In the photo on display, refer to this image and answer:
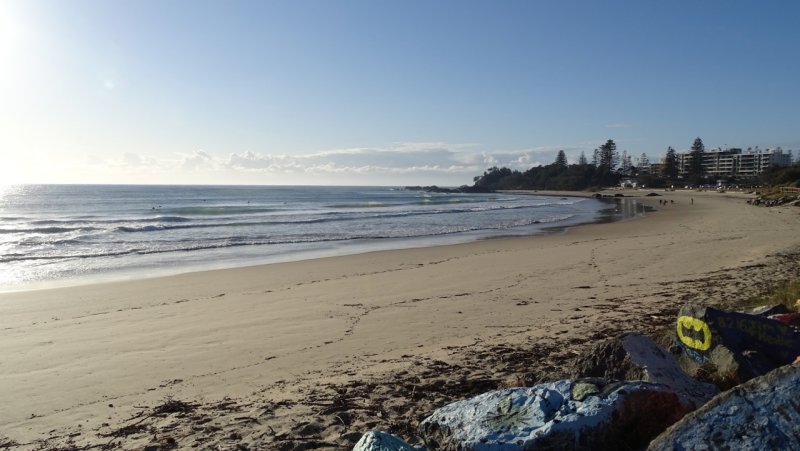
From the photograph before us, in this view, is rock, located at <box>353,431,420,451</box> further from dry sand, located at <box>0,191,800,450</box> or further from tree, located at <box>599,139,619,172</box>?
tree, located at <box>599,139,619,172</box>

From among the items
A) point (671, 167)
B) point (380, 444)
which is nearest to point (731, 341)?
point (380, 444)

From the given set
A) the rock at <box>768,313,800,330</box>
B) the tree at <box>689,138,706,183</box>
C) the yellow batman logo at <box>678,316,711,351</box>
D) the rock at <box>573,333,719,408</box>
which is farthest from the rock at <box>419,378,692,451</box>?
the tree at <box>689,138,706,183</box>

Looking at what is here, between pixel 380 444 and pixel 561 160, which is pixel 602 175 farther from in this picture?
pixel 380 444

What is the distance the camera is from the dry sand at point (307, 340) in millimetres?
4586

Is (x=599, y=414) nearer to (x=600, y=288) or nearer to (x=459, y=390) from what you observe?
(x=459, y=390)

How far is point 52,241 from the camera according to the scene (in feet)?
74.7

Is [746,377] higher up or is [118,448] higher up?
[746,377]

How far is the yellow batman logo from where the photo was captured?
4.33m

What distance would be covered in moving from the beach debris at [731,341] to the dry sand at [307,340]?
4.22 feet

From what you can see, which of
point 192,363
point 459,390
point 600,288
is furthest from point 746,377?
point 600,288

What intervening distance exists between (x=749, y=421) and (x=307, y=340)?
226 inches

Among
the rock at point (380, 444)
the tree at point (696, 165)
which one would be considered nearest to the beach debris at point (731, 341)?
→ the rock at point (380, 444)

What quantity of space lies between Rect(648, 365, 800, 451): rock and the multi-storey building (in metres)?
151

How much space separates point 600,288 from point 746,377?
22.0ft
